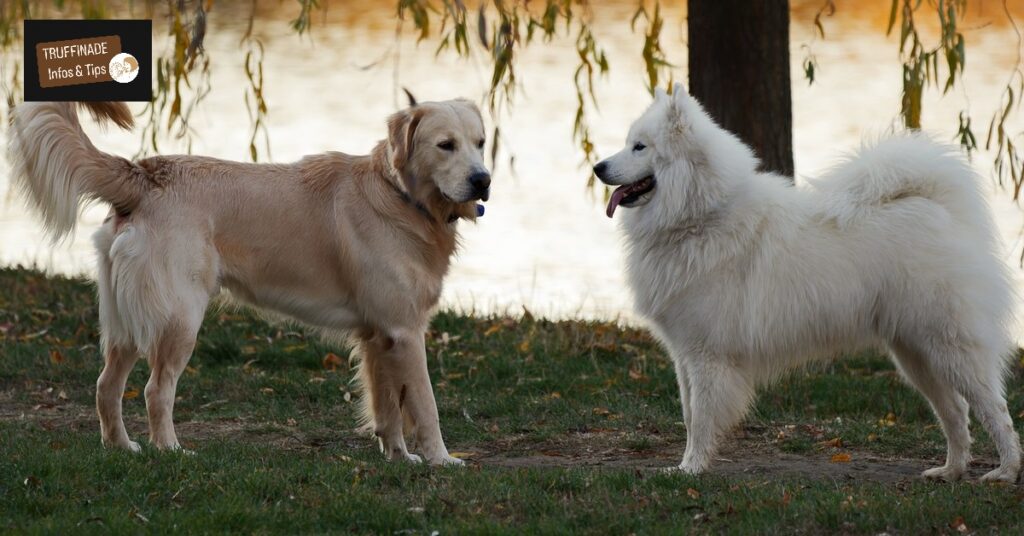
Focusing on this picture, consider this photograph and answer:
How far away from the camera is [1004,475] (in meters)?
5.79

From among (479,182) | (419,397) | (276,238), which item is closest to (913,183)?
(479,182)

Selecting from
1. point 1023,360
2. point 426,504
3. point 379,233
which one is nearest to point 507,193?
point 1023,360

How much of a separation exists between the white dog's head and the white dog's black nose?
1.84 ft

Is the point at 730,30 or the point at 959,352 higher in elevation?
the point at 730,30

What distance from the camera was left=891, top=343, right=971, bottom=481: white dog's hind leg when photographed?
19.8 feet

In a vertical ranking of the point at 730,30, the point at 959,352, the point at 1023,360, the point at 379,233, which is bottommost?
the point at 1023,360

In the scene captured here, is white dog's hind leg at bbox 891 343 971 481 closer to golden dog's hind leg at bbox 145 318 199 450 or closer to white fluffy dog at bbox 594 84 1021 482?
white fluffy dog at bbox 594 84 1021 482

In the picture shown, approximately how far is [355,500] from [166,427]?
1.44 metres

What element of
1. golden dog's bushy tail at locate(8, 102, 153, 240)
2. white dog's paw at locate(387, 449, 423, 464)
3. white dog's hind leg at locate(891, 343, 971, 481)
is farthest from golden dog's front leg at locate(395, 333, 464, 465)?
white dog's hind leg at locate(891, 343, 971, 481)

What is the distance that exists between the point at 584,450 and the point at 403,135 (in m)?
1.96

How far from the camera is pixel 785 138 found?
8641 millimetres

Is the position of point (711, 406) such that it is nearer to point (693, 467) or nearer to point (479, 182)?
point (693, 467)

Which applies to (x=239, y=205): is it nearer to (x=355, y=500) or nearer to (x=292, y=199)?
(x=292, y=199)

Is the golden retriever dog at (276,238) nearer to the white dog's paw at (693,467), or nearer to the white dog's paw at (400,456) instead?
the white dog's paw at (400,456)
